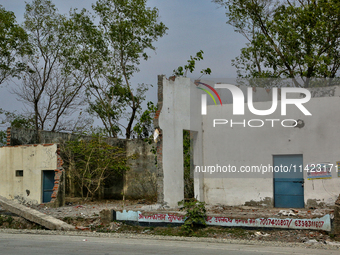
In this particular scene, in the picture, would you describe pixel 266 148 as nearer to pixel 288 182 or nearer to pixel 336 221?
pixel 288 182

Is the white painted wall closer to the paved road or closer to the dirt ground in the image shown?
the dirt ground

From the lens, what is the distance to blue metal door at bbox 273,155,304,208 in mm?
14211

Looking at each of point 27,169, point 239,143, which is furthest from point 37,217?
point 239,143

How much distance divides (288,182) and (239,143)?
2380mm

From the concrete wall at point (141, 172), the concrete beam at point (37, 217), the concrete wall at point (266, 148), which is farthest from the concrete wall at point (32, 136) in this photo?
the concrete wall at point (266, 148)

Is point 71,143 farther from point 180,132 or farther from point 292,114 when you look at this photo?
point 292,114

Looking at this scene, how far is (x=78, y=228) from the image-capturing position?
12.0 meters

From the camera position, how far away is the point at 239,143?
606 inches

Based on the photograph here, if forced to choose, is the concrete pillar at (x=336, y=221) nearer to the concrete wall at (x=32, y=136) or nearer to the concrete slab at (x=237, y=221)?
the concrete slab at (x=237, y=221)

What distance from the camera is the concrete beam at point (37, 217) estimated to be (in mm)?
12016

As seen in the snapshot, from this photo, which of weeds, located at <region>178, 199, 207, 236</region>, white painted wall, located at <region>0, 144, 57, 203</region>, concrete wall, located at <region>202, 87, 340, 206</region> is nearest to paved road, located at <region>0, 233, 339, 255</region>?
weeds, located at <region>178, 199, 207, 236</region>

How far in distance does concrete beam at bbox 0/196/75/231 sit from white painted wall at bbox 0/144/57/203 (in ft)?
10.1

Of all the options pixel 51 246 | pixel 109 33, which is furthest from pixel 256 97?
pixel 109 33

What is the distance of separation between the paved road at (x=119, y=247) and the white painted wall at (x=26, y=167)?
691 centimetres
